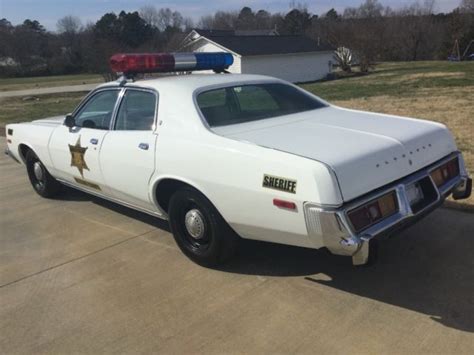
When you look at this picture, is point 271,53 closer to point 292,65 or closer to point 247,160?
point 292,65

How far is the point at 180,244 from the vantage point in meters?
4.09

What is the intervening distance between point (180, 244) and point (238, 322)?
1.08m

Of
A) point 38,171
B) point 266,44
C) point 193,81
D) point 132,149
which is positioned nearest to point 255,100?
point 193,81

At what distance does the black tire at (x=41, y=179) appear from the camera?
5.95m

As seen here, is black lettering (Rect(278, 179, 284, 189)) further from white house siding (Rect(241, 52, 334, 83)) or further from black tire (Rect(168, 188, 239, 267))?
white house siding (Rect(241, 52, 334, 83))

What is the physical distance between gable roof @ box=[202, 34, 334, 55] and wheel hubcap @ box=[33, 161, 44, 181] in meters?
28.0

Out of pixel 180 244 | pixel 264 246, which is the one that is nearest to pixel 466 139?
pixel 264 246

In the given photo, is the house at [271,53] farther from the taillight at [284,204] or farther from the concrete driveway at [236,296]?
the taillight at [284,204]

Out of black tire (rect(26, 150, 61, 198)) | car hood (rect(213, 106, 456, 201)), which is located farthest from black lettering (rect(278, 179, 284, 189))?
black tire (rect(26, 150, 61, 198))

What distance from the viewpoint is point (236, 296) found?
11.5 feet

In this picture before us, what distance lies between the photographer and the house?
33.4 m

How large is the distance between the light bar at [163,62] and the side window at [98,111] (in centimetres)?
29

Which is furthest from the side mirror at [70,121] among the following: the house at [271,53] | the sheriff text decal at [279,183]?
the house at [271,53]

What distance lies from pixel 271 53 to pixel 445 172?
1243 inches
